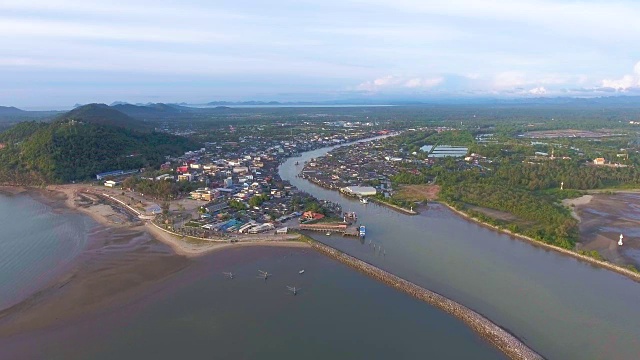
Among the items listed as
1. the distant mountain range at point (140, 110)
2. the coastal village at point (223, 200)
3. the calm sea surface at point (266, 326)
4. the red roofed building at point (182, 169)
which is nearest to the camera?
the calm sea surface at point (266, 326)

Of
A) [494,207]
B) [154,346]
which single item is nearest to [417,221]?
[494,207]

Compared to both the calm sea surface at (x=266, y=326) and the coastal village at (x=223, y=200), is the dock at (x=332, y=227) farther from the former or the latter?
the calm sea surface at (x=266, y=326)

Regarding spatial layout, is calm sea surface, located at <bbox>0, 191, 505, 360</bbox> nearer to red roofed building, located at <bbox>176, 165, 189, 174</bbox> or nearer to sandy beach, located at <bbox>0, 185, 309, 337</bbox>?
sandy beach, located at <bbox>0, 185, 309, 337</bbox>

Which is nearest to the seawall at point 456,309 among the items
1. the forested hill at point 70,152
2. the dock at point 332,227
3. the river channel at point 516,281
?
the river channel at point 516,281

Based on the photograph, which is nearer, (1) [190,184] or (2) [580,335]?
(2) [580,335]

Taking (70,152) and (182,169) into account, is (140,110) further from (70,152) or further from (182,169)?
(182,169)

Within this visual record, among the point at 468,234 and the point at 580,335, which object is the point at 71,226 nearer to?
the point at 468,234

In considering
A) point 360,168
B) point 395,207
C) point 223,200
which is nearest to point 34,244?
point 223,200
